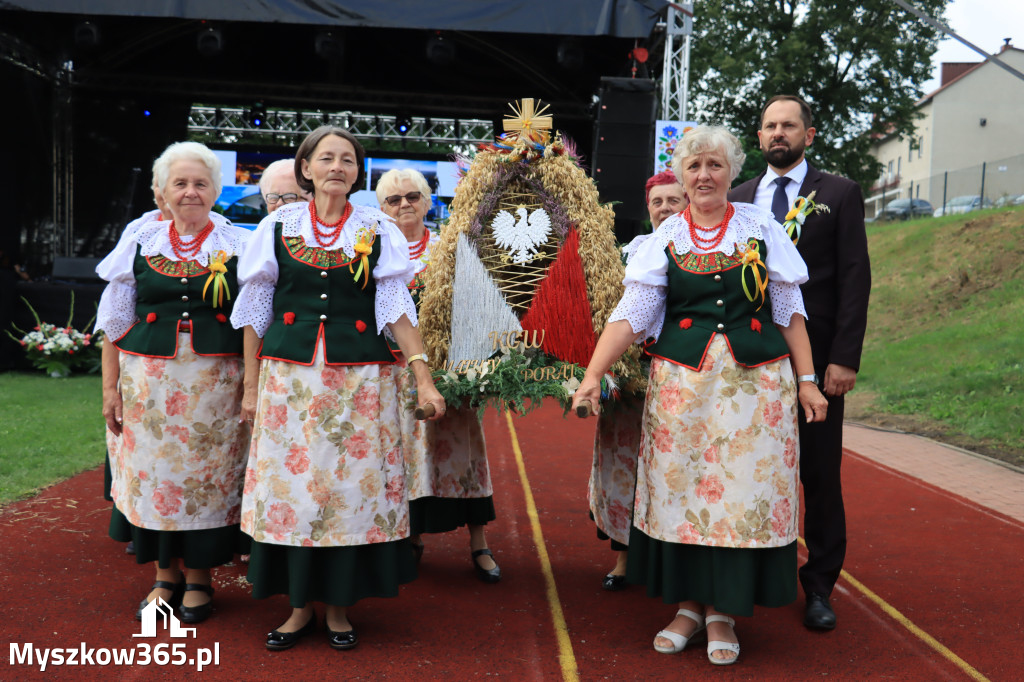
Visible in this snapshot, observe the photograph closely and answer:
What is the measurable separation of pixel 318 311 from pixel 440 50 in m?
8.40

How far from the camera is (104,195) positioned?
42.3 ft

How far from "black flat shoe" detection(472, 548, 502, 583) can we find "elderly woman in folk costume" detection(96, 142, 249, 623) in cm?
118

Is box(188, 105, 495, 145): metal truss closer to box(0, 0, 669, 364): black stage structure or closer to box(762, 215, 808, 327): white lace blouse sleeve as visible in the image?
box(0, 0, 669, 364): black stage structure

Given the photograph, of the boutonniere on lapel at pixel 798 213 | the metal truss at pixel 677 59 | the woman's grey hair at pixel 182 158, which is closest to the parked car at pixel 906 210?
the metal truss at pixel 677 59

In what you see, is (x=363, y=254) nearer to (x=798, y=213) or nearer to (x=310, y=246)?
(x=310, y=246)

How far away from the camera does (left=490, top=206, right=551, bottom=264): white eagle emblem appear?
141 inches

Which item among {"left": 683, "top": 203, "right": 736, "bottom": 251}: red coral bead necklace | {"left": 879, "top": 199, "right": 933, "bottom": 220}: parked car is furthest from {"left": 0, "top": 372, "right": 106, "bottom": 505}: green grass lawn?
{"left": 879, "top": 199, "right": 933, "bottom": 220}: parked car

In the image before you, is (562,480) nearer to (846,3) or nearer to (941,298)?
(941,298)

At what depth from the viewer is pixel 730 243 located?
310cm

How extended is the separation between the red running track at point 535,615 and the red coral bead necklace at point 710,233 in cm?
157

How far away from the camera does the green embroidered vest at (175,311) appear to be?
331 cm

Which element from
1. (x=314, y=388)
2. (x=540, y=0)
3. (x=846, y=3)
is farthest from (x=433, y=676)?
(x=846, y=3)

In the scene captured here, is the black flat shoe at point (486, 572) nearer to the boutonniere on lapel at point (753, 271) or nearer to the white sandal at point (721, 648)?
the white sandal at point (721, 648)

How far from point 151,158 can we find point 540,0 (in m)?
7.03
